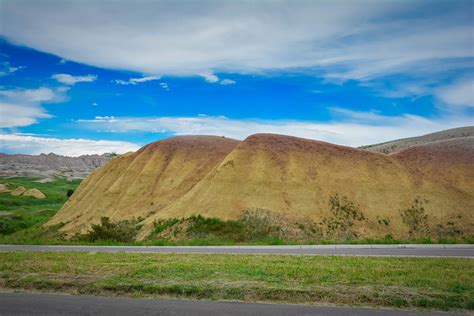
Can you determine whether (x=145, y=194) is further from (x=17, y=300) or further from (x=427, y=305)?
(x=427, y=305)

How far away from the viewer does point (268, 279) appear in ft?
37.2

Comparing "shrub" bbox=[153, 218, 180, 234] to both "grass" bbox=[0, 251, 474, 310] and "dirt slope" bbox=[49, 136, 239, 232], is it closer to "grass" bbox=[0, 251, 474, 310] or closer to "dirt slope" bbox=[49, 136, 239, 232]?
"dirt slope" bbox=[49, 136, 239, 232]

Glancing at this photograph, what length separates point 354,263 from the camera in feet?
47.2

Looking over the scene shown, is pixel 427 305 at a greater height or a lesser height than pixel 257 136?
lesser

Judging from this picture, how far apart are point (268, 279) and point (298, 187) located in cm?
2699

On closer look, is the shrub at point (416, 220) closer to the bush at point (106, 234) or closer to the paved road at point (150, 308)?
the bush at point (106, 234)

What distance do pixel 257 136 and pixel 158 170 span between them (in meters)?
12.7

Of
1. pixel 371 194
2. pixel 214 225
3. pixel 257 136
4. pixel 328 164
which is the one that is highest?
pixel 257 136

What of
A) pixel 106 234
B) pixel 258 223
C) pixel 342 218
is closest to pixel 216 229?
pixel 258 223

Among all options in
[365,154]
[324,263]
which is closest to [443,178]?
[365,154]

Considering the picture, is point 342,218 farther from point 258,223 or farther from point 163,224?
point 163,224

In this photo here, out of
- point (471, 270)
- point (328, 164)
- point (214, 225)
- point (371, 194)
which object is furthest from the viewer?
point (328, 164)

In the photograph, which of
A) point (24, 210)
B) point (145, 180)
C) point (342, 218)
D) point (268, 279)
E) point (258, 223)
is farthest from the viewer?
point (24, 210)

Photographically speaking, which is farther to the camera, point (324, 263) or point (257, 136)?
point (257, 136)
